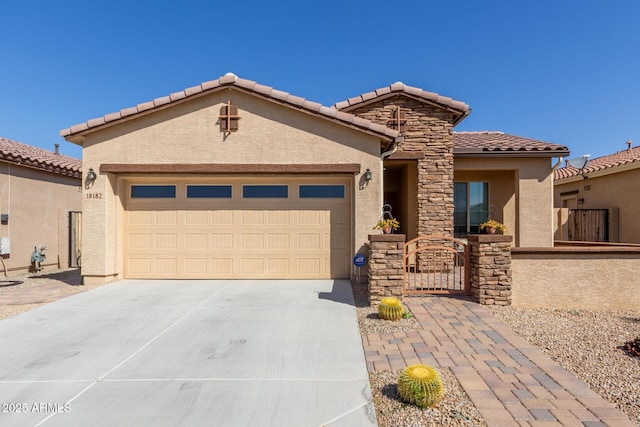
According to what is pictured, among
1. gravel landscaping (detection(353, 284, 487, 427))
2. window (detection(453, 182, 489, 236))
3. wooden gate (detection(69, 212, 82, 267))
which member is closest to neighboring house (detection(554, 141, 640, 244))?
window (detection(453, 182, 489, 236))

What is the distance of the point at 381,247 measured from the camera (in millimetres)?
6887

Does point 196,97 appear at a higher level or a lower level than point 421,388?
higher

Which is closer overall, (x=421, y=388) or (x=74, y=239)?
(x=421, y=388)

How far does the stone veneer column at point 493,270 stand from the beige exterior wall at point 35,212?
1341cm

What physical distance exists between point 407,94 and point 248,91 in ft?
15.8

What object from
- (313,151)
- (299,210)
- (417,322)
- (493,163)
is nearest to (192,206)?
(299,210)

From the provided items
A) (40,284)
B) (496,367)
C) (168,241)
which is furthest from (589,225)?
(40,284)

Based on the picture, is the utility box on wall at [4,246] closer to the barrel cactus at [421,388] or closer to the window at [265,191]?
the window at [265,191]

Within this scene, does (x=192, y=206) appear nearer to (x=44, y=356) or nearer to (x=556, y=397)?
(x=44, y=356)

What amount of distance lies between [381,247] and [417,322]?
1.62 meters

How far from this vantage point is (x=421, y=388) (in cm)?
335

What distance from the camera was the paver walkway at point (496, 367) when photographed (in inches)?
128

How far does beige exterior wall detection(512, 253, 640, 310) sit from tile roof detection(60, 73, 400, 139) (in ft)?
14.1

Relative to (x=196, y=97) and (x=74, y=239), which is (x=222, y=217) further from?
(x=74, y=239)
